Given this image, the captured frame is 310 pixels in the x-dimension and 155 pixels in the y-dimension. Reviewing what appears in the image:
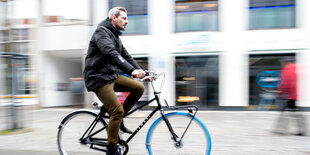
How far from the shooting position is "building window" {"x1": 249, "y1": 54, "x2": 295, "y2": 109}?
991 cm

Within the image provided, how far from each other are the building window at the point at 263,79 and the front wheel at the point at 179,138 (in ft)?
25.5

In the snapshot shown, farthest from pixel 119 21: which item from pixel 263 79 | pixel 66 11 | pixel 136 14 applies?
pixel 66 11

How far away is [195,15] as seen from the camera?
1064 centimetres

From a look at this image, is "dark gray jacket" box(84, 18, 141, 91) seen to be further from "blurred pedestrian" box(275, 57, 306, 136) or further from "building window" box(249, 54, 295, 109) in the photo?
"building window" box(249, 54, 295, 109)

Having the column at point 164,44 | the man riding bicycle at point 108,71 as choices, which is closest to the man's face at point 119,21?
the man riding bicycle at point 108,71

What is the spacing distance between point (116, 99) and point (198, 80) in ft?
26.1

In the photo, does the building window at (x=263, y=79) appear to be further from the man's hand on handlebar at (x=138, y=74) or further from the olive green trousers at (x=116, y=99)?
the man's hand on handlebar at (x=138, y=74)

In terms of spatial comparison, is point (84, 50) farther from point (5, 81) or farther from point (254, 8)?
point (254, 8)

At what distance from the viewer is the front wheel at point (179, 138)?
2.90 meters

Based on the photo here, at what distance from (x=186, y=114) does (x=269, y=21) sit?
28.7ft

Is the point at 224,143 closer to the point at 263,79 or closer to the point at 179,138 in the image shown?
the point at 179,138

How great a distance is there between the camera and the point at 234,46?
9992 mm

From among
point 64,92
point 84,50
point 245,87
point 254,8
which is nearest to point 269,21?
point 254,8

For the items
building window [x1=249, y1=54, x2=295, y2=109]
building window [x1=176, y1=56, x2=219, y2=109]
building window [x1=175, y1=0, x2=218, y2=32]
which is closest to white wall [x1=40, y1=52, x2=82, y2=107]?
building window [x1=176, y1=56, x2=219, y2=109]
